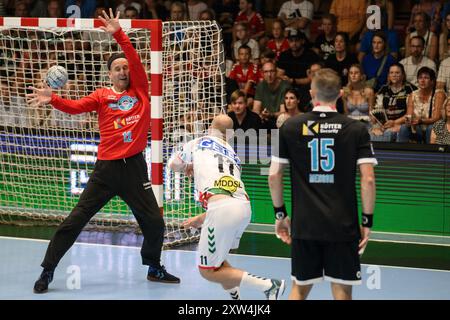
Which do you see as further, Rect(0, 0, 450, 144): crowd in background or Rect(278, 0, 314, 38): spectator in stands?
Rect(278, 0, 314, 38): spectator in stands

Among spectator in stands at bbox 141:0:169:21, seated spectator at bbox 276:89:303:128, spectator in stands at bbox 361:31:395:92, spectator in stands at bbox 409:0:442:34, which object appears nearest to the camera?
seated spectator at bbox 276:89:303:128

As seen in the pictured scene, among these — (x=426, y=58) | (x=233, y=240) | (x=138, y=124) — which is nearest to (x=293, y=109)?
(x=426, y=58)

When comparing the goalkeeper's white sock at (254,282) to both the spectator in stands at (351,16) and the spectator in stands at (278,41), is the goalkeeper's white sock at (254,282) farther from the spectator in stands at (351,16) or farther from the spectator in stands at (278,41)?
the spectator in stands at (351,16)

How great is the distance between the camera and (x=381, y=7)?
1376 cm

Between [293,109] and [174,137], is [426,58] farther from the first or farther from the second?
[174,137]

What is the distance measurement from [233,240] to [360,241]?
4.45 ft

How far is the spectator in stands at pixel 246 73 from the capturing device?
→ 45.1ft

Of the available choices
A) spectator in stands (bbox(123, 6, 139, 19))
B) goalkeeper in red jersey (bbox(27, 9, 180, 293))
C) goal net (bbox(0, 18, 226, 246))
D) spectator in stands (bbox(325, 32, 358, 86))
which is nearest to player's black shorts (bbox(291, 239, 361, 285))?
goalkeeper in red jersey (bbox(27, 9, 180, 293))

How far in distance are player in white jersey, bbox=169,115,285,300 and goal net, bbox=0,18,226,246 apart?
9.19 ft

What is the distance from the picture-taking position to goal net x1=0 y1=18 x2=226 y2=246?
10.1 meters

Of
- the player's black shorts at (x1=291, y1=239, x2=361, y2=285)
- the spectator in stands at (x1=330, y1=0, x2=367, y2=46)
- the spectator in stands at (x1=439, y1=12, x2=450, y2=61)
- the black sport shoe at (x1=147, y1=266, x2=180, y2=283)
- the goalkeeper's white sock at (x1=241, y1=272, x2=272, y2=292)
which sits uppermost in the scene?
the spectator in stands at (x1=330, y1=0, x2=367, y2=46)

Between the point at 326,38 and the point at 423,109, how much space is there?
221 centimetres

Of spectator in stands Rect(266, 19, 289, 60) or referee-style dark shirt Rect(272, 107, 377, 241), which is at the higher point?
spectator in stands Rect(266, 19, 289, 60)

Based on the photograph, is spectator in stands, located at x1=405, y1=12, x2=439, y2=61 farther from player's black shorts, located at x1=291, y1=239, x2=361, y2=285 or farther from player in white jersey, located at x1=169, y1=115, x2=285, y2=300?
player's black shorts, located at x1=291, y1=239, x2=361, y2=285
